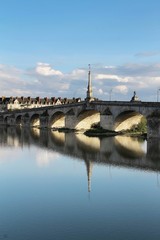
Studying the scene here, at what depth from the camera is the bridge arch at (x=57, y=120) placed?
7114cm

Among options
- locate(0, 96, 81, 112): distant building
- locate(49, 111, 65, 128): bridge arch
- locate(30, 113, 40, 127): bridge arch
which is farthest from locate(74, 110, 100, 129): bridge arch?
locate(0, 96, 81, 112): distant building

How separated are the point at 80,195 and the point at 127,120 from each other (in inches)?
1540

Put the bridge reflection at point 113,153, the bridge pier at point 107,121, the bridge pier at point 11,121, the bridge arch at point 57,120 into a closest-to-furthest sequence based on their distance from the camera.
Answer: the bridge reflection at point 113,153, the bridge pier at point 107,121, the bridge arch at point 57,120, the bridge pier at point 11,121

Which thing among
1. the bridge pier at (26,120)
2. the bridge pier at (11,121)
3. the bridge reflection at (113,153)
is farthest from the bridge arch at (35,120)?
the bridge reflection at (113,153)

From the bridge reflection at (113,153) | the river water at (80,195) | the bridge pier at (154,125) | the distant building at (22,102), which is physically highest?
the distant building at (22,102)

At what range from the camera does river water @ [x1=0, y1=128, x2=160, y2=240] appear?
14680 mm

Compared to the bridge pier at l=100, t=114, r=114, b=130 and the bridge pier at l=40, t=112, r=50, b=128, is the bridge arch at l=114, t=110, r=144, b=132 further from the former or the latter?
the bridge pier at l=40, t=112, r=50, b=128

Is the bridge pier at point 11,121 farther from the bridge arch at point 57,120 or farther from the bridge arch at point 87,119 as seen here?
the bridge arch at point 87,119

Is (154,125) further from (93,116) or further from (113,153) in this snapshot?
(93,116)

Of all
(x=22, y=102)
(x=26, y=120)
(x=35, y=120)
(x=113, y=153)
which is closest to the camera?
(x=113, y=153)

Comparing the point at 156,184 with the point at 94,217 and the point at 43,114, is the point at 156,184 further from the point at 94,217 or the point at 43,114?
the point at 43,114

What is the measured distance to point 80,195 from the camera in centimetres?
1994

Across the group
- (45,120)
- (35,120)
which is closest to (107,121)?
(45,120)

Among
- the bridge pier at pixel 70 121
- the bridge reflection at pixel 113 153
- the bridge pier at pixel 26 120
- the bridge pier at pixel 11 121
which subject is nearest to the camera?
the bridge reflection at pixel 113 153
